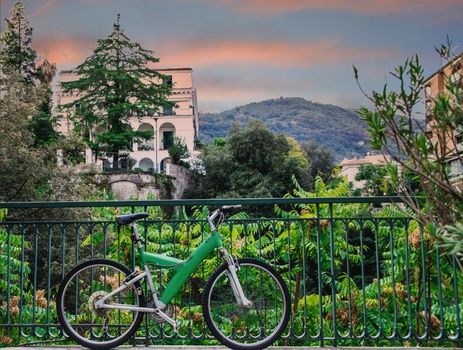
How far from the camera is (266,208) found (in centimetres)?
4478

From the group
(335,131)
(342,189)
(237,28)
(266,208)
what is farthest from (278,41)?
(342,189)

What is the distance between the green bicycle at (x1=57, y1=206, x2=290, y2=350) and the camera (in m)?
5.68

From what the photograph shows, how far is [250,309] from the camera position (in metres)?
5.97

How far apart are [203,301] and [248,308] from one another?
1.68ft

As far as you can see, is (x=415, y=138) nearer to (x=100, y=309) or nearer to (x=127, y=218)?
(x=127, y=218)

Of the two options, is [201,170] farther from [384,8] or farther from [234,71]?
[234,71]

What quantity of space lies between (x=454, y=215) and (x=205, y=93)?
147 metres

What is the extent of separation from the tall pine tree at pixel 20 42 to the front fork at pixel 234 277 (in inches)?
1698

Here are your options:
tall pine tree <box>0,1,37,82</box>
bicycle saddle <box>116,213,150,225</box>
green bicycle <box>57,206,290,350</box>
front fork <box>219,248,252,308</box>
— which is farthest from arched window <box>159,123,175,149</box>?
front fork <box>219,248,252,308</box>

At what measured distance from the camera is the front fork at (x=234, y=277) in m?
5.63

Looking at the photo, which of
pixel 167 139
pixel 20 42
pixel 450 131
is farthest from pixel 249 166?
pixel 450 131

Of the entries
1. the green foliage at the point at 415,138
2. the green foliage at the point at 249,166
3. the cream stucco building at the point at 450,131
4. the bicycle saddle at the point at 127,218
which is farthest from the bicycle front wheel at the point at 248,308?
the green foliage at the point at 249,166

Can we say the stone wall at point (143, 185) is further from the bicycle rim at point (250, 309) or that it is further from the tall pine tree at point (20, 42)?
the bicycle rim at point (250, 309)

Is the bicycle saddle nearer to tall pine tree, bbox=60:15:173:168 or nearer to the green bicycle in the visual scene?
the green bicycle
